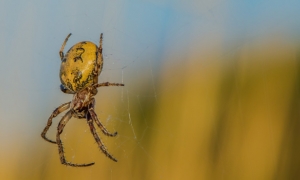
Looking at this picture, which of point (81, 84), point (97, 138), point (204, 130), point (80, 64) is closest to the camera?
point (80, 64)

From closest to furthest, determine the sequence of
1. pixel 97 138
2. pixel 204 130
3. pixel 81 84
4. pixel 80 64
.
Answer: pixel 80 64 → pixel 81 84 → pixel 97 138 → pixel 204 130

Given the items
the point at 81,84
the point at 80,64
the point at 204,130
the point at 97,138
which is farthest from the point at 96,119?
the point at 204,130

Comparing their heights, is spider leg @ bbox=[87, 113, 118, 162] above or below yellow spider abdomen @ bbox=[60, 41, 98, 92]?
below

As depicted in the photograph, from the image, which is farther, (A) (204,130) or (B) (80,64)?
(A) (204,130)

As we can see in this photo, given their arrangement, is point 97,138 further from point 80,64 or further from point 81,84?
point 80,64

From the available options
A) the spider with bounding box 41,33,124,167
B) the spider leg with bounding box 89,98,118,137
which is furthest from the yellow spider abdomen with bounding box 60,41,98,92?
the spider leg with bounding box 89,98,118,137

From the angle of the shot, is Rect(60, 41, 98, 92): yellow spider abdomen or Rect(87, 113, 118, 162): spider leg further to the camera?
Rect(87, 113, 118, 162): spider leg

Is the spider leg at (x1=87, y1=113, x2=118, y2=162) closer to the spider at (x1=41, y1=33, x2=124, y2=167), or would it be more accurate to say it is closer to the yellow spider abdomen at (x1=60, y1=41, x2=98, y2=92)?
the spider at (x1=41, y1=33, x2=124, y2=167)
